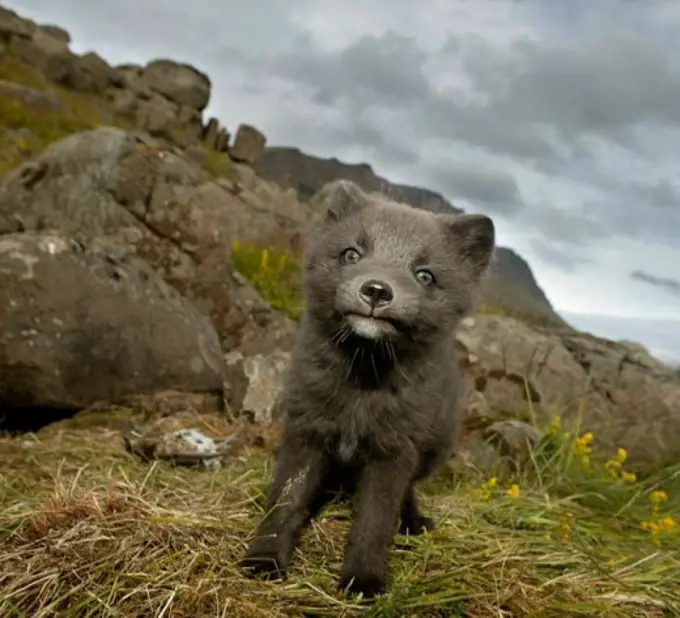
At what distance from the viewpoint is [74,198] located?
7.36 metres

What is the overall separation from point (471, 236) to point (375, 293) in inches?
29.2

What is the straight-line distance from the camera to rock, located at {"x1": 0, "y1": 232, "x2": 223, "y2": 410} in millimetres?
5477

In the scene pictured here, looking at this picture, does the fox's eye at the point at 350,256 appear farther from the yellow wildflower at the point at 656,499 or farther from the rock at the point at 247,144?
the rock at the point at 247,144

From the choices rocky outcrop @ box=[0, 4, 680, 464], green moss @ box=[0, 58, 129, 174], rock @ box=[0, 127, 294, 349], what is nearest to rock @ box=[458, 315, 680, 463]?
rocky outcrop @ box=[0, 4, 680, 464]

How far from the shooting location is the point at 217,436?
5531 millimetres

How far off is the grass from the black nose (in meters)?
1.14

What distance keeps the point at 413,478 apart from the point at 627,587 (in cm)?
110

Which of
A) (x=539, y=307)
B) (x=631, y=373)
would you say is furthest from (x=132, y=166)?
(x=539, y=307)

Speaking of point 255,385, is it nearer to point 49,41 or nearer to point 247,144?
point 247,144

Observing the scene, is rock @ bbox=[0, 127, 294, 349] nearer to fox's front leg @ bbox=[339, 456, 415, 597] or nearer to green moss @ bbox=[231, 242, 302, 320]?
green moss @ bbox=[231, 242, 302, 320]

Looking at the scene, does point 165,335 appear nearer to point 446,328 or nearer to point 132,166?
point 132,166

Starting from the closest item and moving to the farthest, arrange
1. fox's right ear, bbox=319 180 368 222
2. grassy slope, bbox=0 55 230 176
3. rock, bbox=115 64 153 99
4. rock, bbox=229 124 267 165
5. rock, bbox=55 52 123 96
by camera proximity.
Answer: fox's right ear, bbox=319 180 368 222 < grassy slope, bbox=0 55 230 176 < rock, bbox=55 52 123 96 < rock, bbox=229 124 267 165 < rock, bbox=115 64 153 99

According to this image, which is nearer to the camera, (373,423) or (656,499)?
(373,423)

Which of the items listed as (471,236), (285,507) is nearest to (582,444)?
(471,236)
